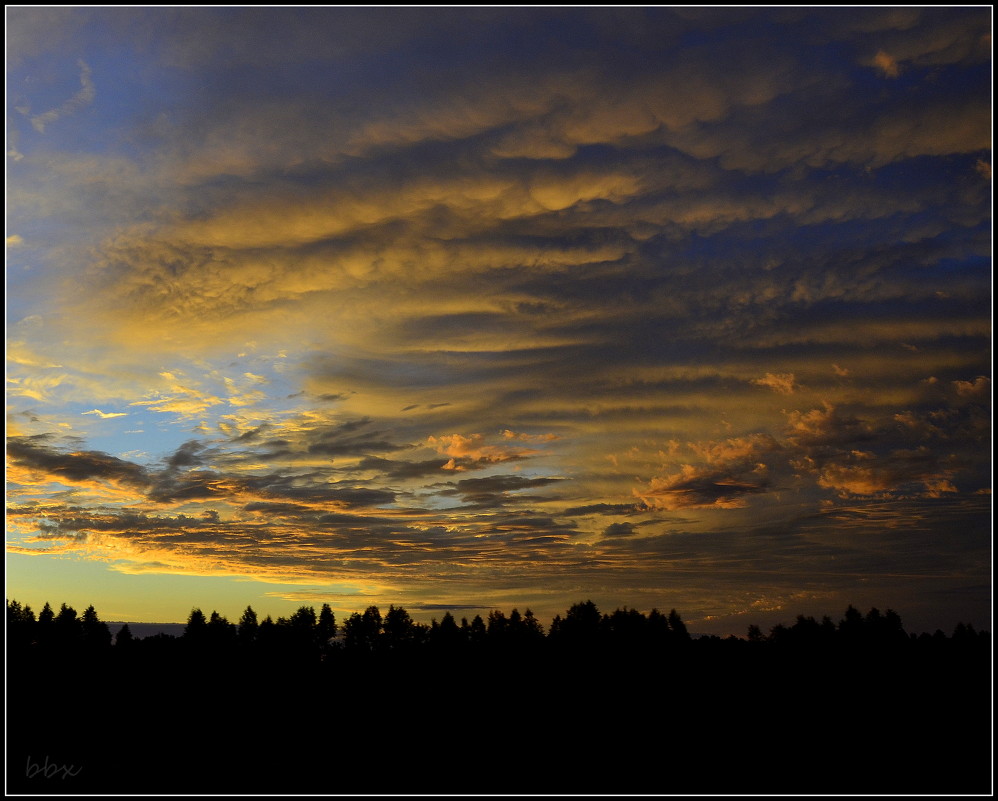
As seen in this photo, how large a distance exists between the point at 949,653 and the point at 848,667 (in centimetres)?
3654

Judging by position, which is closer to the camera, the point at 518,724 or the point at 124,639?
the point at 518,724

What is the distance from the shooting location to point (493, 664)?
154875 millimetres

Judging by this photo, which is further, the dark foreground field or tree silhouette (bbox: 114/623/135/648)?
tree silhouette (bbox: 114/623/135/648)

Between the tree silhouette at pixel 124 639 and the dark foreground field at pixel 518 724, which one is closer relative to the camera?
the dark foreground field at pixel 518 724

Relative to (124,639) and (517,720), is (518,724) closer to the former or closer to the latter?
(517,720)

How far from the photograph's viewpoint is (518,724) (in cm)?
11644

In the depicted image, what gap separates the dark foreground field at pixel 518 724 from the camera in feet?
295

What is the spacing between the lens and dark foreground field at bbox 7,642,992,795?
89875 millimetres

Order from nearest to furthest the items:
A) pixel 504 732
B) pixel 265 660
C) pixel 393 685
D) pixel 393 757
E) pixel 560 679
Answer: pixel 393 757 → pixel 504 732 → pixel 560 679 → pixel 393 685 → pixel 265 660

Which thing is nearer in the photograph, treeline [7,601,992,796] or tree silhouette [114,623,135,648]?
treeline [7,601,992,796]

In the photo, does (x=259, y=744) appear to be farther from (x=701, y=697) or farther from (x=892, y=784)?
(x=892, y=784)

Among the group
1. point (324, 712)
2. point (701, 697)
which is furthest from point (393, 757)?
point (701, 697)

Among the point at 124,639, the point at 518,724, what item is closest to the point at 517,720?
the point at 518,724

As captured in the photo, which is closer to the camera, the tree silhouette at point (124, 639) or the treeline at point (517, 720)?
the treeline at point (517, 720)
